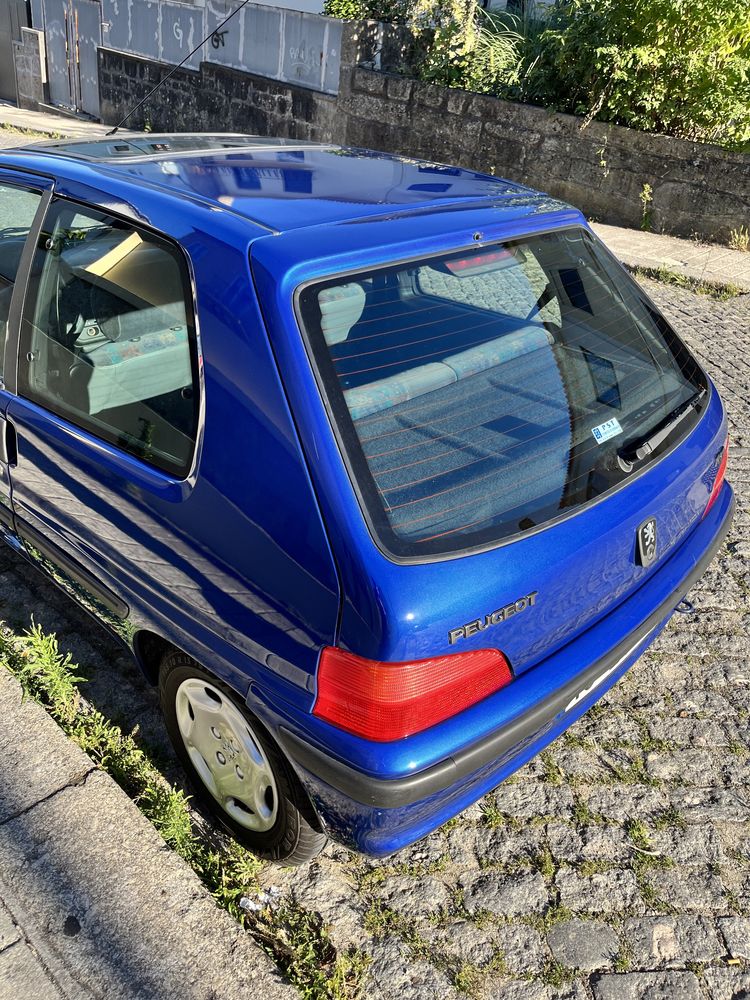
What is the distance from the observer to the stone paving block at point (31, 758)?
2514mm

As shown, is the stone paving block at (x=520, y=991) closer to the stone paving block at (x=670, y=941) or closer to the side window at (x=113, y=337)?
the stone paving block at (x=670, y=941)

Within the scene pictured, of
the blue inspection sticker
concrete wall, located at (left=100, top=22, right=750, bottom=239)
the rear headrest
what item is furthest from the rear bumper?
concrete wall, located at (left=100, top=22, right=750, bottom=239)

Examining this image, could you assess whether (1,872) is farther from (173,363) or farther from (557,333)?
(557,333)

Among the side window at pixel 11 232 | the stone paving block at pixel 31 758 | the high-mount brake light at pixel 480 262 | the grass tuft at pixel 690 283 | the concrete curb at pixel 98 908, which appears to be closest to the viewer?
the concrete curb at pixel 98 908

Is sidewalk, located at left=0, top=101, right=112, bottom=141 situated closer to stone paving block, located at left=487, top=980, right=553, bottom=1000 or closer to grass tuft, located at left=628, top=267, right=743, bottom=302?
grass tuft, located at left=628, top=267, right=743, bottom=302

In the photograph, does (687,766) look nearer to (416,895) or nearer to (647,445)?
(416,895)

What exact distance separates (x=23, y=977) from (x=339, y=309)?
1.78m

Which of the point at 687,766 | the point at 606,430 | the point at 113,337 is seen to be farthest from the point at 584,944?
the point at 113,337

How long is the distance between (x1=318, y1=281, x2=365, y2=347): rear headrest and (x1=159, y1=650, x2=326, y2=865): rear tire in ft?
3.25

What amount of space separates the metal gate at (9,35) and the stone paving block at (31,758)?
65.9 ft

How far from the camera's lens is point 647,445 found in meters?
2.51

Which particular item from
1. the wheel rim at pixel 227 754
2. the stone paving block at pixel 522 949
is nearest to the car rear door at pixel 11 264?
the wheel rim at pixel 227 754

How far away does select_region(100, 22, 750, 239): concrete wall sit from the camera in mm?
9055

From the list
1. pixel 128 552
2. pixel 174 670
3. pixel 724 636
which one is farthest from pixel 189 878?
pixel 724 636
